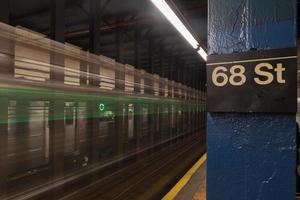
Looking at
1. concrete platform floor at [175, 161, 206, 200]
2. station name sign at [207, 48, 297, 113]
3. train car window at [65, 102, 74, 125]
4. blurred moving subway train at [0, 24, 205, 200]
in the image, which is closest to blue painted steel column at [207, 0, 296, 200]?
station name sign at [207, 48, 297, 113]

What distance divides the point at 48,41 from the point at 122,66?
2.57 metres

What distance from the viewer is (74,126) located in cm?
500

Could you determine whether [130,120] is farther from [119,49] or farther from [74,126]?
[74,126]

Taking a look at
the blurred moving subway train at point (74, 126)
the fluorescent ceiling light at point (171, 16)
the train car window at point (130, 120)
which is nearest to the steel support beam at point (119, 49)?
the blurred moving subway train at point (74, 126)

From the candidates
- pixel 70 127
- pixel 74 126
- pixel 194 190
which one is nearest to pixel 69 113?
pixel 70 127

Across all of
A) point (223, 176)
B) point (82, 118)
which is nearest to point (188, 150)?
point (82, 118)

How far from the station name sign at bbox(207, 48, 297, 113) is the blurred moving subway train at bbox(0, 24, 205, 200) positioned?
8.42 feet

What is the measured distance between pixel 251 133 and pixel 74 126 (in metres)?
4.06

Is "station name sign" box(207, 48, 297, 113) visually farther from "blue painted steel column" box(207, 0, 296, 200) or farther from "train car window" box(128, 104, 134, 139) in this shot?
"train car window" box(128, 104, 134, 139)

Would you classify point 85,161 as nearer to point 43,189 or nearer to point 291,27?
point 43,189

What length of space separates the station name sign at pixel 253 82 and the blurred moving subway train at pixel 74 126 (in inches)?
101

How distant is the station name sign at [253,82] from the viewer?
4.15 ft

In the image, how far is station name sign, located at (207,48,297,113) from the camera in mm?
1264

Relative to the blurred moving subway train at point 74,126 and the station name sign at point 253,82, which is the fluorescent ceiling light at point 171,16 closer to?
the blurred moving subway train at point 74,126
